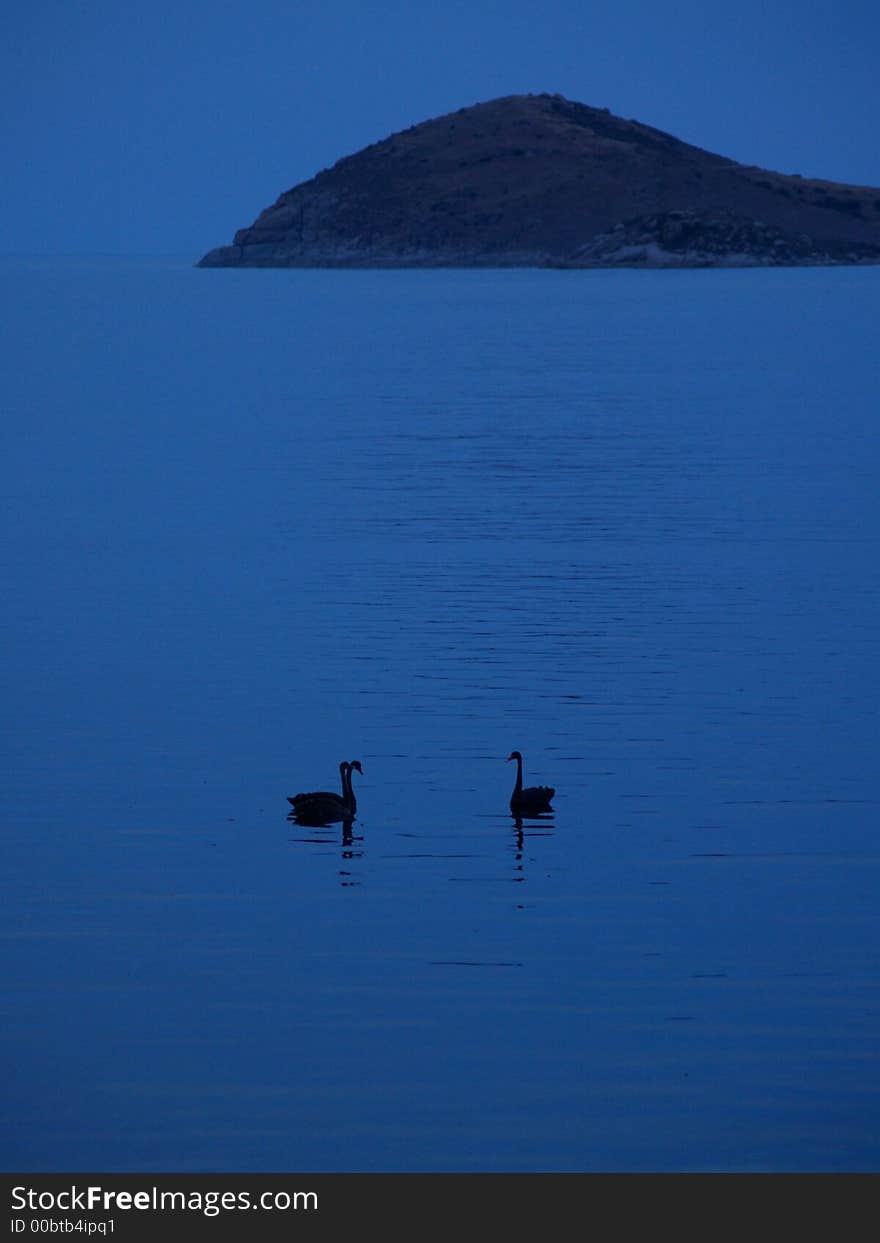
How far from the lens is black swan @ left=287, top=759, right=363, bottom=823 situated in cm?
1733

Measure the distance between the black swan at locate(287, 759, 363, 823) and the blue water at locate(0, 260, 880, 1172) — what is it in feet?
0.81

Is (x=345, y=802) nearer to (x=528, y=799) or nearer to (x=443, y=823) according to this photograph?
(x=443, y=823)

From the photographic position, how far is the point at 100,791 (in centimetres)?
1875

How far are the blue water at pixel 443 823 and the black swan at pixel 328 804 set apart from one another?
0.25 meters

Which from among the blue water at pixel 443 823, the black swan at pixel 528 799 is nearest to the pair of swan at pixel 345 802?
the black swan at pixel 528 799

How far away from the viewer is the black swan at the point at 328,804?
1733 centimetres

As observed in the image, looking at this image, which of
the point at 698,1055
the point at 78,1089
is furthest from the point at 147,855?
the point at 698,1055

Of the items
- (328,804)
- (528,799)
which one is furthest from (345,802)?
(528,799)

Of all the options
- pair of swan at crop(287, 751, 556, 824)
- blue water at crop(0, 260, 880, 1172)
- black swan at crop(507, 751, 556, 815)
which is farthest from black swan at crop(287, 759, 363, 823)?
black swan at crop(507, 751, 556, 815)

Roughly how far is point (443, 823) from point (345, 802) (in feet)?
2.65

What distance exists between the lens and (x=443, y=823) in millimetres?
17656

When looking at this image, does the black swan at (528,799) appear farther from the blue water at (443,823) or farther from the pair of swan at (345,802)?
the blue water at (443,823)
